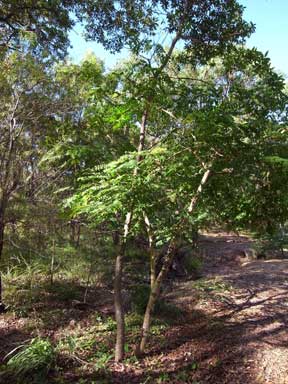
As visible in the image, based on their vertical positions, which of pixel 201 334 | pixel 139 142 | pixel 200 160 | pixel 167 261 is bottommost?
pixel 201 334

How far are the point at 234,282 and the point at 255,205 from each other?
456 cm

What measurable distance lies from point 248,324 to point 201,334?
0.83 meters

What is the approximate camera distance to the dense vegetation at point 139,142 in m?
3.52

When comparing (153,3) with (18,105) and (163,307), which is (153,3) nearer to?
(18,105)

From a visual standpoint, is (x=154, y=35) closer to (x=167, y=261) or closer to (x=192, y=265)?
(x=167, y=261)

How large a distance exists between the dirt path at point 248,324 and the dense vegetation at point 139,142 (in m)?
1.18

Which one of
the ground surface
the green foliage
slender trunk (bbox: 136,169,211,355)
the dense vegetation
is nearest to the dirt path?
the ground surface

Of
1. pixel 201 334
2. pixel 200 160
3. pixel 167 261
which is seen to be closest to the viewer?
pixel 200 160

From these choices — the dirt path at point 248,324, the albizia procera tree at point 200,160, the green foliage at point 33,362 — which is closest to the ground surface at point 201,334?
the dirt path at point 248,324

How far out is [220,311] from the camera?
20.0ft

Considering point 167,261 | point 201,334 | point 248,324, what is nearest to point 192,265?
point 248,324

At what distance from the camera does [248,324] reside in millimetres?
5355

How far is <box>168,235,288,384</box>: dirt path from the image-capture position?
409cm

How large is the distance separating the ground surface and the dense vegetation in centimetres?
34
